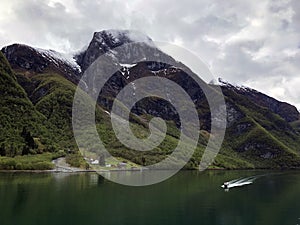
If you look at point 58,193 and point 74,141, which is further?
point 74,141

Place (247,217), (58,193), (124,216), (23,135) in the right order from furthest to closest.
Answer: (23,135) < (58,193) < (247,217) < (124,216)

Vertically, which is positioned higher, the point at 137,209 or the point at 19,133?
the point at 19,133

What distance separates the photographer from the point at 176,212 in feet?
175

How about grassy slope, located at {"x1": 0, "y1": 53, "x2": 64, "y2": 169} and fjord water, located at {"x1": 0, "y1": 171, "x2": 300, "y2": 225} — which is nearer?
fjord water, located at {"x1": 0, "y1": 171, "x2": 300, "y2": 225}

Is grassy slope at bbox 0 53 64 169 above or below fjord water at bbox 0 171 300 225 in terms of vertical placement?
above

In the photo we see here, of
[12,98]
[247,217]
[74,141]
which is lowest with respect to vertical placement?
[247,217]

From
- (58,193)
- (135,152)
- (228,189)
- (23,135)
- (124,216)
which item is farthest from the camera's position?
(135,152)

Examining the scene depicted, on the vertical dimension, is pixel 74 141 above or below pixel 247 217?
above

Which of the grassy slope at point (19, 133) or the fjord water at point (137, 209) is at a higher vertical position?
the grassy slope at point (19, 133)

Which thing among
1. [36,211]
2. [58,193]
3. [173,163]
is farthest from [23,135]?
[36,211]

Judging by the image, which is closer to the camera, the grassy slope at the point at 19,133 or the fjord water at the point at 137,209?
the fjord water at the point at 137,209

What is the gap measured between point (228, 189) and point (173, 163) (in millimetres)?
107312

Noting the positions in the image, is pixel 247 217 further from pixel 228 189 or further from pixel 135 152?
pixel 135 152

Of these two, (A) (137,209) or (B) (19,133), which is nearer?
A: (A) (137,209)
